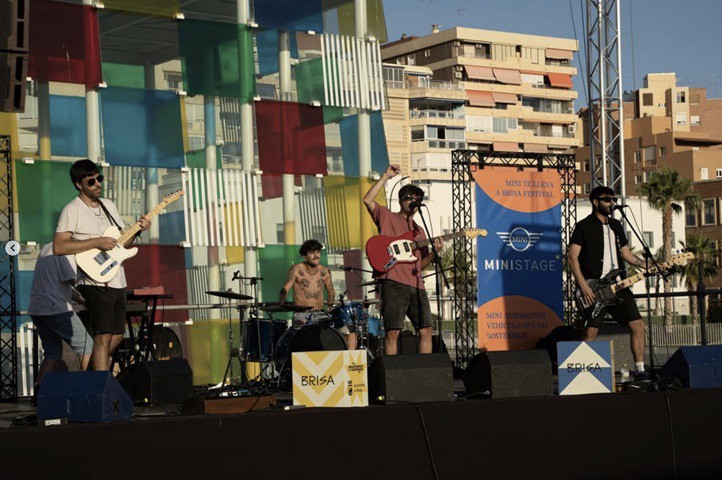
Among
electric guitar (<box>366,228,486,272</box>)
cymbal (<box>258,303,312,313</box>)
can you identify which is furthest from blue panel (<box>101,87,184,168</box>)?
electric guitar (<box>366,228,486,272</box>)

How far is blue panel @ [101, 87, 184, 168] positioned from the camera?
1506 centimetres

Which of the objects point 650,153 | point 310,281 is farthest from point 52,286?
point 650,153

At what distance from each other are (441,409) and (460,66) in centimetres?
10550

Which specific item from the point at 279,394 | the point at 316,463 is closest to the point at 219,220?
the point at 279,394

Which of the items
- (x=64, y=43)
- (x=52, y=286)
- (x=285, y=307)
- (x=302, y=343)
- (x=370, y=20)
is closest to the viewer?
(x=52, y=286)

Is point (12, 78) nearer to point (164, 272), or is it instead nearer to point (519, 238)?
point (164, 272)

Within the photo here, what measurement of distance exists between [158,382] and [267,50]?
7542mm

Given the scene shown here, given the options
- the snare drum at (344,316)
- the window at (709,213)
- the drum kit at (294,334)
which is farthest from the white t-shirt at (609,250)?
the window at (709,213)

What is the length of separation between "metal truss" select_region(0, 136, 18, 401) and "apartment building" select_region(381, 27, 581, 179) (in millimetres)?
89413

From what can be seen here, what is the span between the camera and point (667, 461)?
8.35 meters

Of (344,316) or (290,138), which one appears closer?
(344,316)

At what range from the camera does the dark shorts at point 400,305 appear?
35.6 ft

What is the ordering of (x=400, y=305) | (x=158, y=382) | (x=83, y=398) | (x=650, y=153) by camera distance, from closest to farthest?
(x=83, y=398), (x=158, y=382), (x=400, y=305), (x=650, y=153)

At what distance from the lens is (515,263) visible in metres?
15.2
